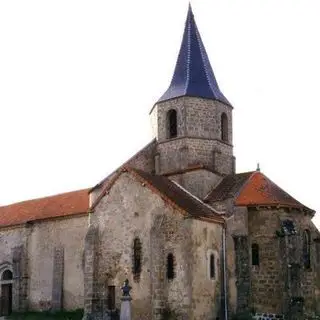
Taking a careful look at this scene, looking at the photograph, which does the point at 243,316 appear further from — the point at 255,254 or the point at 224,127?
the point at 224,127

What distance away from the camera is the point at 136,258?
32625mm

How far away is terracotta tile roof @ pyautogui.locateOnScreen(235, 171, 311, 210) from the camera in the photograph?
33.1 m

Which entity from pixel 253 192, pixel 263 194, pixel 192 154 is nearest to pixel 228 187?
pixel 253 192

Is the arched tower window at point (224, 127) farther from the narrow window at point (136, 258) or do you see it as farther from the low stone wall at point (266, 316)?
the low stone wall at point (266, 316)

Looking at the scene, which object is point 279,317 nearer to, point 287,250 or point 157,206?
point 287,250

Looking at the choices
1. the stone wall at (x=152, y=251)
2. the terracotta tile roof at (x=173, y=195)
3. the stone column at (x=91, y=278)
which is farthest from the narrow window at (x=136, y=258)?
the terracotta tile roof at (x=173, y=195)

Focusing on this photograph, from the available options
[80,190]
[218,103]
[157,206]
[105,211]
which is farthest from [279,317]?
[80,190]

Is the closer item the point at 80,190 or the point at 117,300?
the point at 117,300

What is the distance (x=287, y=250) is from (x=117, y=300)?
30.1 ft

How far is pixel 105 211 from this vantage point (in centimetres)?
3441

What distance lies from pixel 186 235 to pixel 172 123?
9.45 metres

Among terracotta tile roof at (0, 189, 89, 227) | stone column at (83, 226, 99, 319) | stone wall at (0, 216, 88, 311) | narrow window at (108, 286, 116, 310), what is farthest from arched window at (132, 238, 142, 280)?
terracotta tile roof at (0, 189, 89, 227)

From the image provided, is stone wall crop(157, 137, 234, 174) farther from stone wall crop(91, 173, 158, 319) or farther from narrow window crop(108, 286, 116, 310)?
narrow window crop(108, 286, 116, 310)

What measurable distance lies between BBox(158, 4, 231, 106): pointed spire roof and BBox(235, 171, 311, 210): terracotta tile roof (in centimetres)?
600
